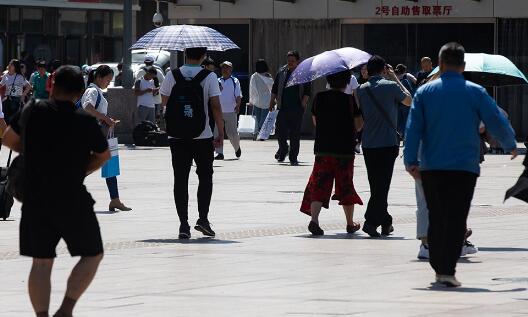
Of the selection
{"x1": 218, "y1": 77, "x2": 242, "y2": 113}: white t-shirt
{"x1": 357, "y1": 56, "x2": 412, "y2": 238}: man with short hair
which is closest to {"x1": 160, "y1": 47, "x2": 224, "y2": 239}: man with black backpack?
{"x1": 357, "y1": 56, "x2": 412, "y2": 238}: man with short hair

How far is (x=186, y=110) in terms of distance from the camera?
1341 cm

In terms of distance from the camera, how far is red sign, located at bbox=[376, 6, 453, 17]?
33.7m

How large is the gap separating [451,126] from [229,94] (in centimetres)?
1585

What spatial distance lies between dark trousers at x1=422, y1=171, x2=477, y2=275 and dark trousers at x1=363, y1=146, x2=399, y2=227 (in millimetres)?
3379

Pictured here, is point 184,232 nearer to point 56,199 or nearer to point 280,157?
point 56,199

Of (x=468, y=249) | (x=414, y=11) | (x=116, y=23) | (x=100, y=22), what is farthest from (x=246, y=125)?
(x=116, y=23)

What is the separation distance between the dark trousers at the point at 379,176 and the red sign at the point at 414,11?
66.2 ft

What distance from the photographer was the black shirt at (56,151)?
8086 mm

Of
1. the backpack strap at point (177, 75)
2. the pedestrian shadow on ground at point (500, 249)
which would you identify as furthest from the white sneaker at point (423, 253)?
the backpack strap at point (177, 75)

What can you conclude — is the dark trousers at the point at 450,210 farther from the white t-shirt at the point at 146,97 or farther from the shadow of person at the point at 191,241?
the white t-shirt at the point at 146,97

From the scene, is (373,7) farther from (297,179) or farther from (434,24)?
(297,179)

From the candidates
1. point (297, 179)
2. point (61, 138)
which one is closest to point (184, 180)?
point (61, 138)

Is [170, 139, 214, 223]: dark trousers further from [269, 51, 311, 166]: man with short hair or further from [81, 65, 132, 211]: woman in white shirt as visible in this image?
[269, 51, 311, 166]: man with short hair

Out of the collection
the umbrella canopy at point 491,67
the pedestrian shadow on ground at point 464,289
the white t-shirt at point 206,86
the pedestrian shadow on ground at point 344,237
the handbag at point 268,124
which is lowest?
the pedestrian shadow on ground at point 344,237
